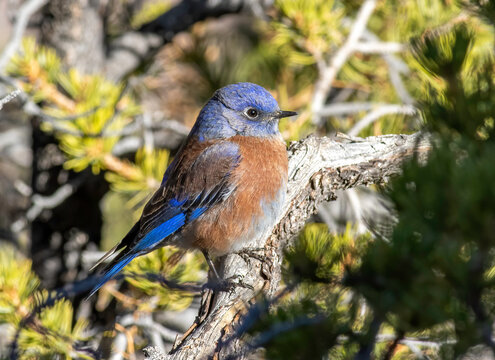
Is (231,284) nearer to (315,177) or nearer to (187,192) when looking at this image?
(315,177)

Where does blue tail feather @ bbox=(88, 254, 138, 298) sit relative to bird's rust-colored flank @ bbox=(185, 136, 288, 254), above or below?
below

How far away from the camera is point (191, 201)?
133 inches

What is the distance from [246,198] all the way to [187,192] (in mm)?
392

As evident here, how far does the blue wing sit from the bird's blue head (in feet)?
0.53

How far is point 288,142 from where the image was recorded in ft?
11.9

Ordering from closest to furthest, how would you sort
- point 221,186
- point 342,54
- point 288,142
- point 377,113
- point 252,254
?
point 252,254, point 221,186, point 377,113, point 288,142, point 342,54

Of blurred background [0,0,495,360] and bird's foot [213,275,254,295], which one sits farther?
bird's foot [213,275,254,295]

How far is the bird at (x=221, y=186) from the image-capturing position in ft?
10.2

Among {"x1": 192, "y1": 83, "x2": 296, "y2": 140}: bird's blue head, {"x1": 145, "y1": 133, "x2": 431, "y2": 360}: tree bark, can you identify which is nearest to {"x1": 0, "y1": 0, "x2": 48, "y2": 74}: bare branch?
{"x1": 192, "y1": 83, "x2": 296, "y2": 140}: bird's blue head

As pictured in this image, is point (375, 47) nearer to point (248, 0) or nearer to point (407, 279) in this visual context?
point (248, 0)

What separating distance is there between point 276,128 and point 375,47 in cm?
99

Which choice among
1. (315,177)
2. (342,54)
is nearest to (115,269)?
(315,177)

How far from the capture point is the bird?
3.10m

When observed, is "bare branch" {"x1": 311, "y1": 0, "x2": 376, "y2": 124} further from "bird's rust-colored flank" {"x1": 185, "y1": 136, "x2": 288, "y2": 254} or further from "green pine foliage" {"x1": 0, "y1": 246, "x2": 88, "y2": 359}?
"green pine foliage" {"x1": 0, "y1": 246, "x2": 88, "y2": 359}
